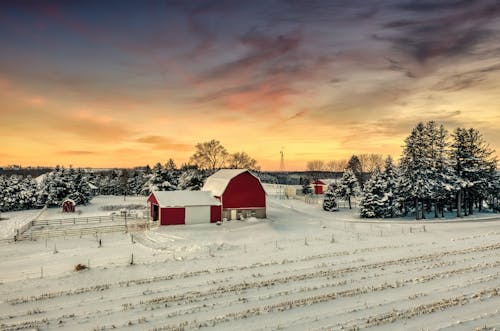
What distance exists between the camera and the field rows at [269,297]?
1566 cm

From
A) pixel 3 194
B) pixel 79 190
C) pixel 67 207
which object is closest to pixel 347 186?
pixel 67 207

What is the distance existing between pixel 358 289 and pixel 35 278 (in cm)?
1893

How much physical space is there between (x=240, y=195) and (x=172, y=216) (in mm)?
9161

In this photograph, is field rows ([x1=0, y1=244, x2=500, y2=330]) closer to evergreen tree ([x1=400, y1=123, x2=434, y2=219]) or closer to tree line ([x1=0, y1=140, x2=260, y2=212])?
evergreen tree ([x1=400, y1=123, x2=434, y2=219])

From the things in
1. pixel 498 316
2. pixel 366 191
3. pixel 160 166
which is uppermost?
pixel 160 166

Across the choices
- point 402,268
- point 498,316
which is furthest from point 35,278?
point 498,316

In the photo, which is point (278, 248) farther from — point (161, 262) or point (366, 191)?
point (366, 191)

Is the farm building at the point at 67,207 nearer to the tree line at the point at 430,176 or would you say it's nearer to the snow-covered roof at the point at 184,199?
the snow-covered roof at the point at 184,199

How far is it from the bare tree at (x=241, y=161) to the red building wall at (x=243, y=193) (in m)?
36.2

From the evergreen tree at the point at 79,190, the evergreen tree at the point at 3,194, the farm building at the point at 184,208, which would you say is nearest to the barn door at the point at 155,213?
the farm building at the point at 184,208

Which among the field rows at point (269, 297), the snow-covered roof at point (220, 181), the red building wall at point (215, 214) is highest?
the snow-covered roof at point (220, 181)

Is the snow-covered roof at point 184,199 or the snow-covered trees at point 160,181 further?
the snow-covered trees at point 160,181

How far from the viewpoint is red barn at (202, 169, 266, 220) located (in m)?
46.3

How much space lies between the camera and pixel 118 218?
4894 centimetres
